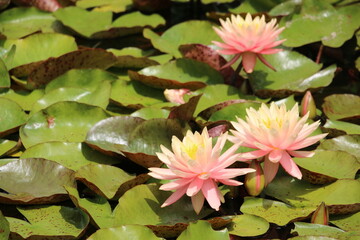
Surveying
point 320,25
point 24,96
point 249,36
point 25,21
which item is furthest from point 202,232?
point 25,21

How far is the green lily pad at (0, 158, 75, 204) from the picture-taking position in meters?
1.61

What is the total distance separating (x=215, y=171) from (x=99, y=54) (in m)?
1.02

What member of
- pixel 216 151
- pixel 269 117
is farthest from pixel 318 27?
pixel 216 151

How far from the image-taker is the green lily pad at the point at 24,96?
214cm

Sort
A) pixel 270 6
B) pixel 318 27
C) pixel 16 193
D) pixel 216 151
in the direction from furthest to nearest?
pixel 270 6
pixel 318 27
pixel 16 193
pixel 216 151

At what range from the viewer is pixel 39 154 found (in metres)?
1.78

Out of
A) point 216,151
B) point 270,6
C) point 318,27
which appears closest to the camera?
point 216,151

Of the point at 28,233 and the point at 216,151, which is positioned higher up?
the point at 216,151

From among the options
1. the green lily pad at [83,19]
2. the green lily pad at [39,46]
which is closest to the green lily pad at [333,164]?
the green lily pad at [39,46]

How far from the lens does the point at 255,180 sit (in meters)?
1.53

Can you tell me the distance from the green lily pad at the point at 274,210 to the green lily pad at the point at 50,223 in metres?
0.44

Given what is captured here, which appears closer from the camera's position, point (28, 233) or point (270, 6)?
point (28, 233)

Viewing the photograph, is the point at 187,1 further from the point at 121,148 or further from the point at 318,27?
the point at 121,148

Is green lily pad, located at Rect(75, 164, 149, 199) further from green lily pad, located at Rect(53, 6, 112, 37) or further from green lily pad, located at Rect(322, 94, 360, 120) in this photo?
green lily pad, located at Rect(53, 6, 112, 37)
